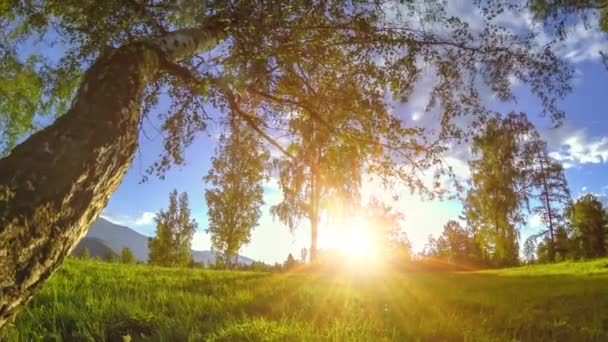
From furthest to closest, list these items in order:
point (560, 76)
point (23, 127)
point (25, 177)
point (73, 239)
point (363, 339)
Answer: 1. point (23, 127)
2. point (560, 76)
3. point (363, 339)
4. point (73, 239)
5. point (25, 177)

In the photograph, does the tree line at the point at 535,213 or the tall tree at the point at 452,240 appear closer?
the tree line at the point at 535,213

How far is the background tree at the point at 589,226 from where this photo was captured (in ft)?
135

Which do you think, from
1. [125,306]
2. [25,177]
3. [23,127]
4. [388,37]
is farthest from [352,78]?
[23,127]

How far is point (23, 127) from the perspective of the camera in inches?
402

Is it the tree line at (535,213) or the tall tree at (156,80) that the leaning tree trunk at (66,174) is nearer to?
the tall tree at (156,80)

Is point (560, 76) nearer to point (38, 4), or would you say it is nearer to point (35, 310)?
point (35, 310)

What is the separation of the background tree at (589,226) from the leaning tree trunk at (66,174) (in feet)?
159

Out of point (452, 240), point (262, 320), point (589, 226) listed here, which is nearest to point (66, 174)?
point (262, 320)

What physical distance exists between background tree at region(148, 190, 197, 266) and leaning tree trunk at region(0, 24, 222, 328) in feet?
165

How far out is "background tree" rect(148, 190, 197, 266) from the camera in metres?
52.0

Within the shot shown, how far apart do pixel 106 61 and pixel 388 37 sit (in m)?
4.60

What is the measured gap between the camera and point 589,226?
41938 millimetres

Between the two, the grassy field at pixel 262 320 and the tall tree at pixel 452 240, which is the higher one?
the tall tree at pixel 452 240

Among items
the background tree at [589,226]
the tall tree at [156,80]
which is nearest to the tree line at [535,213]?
the background tree at [589,226]
